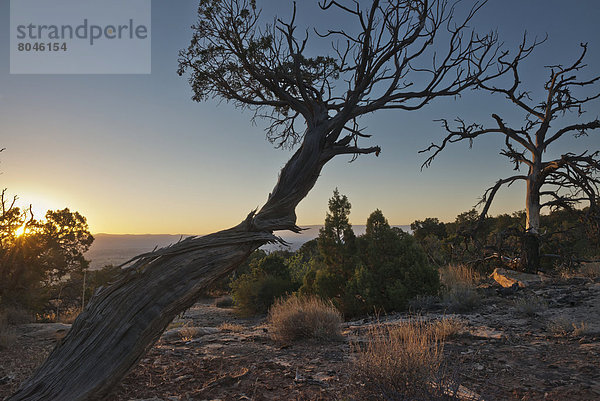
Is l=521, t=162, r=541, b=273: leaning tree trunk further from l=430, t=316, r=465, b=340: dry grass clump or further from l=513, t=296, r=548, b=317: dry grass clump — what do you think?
l=430, t=316, r=465, b=340: dry grass clump

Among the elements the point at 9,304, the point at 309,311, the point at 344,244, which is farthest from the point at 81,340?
the point at 9,304

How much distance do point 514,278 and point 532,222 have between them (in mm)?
1918

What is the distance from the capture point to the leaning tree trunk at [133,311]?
3.13 meters

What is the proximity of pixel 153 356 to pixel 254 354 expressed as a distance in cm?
163

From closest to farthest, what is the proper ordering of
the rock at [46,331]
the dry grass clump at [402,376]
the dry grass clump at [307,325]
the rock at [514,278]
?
1. the dry grass clump at [402,376]
2. the dry grass clump at [307,325]
3. the rock at [46,331]
4. the rock at [514,278]

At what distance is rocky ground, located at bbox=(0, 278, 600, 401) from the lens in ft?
12.5

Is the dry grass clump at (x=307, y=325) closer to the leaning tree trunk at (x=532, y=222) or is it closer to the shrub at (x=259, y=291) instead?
the leaning tree trunk at (x=532, y=222)

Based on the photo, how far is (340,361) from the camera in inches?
199

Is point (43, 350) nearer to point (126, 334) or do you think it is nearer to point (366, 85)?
point (126, 334)

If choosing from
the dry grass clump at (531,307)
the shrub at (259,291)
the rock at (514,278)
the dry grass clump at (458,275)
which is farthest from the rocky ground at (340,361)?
the shrub at (259,291)

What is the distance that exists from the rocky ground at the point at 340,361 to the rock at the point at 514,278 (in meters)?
2.24

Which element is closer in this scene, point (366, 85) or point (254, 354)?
point (366, 85)

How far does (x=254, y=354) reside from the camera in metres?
5.70

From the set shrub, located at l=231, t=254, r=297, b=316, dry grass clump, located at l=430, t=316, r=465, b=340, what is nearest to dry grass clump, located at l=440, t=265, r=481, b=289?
dry grass clump, located at l=430, t=316, r=465, b=340
